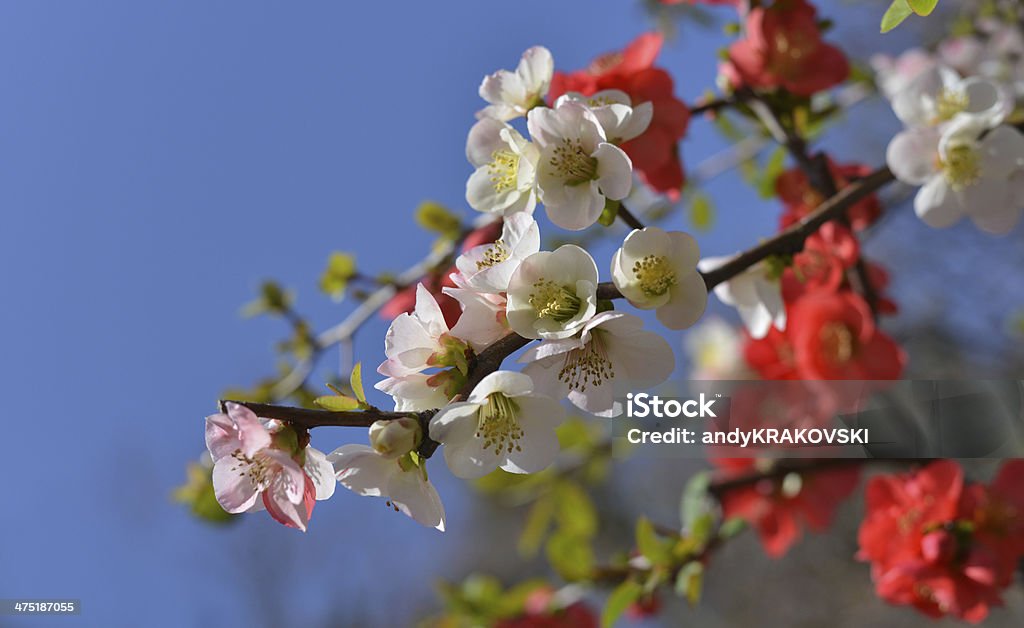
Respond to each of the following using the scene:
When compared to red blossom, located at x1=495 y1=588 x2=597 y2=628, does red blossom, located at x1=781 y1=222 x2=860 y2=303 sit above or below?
above

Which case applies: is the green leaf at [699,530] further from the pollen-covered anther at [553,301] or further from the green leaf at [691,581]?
the pollen-covered anther at [553,301]

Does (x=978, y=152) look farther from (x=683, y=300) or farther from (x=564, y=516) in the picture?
(x=564, y=516)

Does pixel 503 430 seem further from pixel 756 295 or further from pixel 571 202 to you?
pixel 756 295

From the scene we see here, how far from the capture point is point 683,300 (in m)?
0.50

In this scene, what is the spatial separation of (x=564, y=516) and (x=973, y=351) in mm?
2090

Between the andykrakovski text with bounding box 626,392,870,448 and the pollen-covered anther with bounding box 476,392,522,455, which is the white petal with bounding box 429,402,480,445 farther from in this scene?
the andykrakovski text with bounding box 626,392,870,448

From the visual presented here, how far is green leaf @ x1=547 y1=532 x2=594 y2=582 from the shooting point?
1037 mm

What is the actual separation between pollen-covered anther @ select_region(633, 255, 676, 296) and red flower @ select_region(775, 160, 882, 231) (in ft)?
1.57

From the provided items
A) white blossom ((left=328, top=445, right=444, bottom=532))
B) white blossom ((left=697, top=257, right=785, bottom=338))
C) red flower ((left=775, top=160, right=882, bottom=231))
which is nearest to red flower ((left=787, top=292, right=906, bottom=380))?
red flower ((left=775, top=160, right=882, bottom=231))

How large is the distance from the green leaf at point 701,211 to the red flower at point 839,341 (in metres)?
0.36

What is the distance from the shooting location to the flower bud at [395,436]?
16.4 inches

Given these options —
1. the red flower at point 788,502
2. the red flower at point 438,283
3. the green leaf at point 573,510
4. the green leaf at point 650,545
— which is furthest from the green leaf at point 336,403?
the green leaf at point 573,510

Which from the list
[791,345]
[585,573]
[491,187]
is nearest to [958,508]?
[791,345]

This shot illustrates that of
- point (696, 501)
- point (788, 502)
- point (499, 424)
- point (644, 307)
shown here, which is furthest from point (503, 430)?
point (788, 502)
